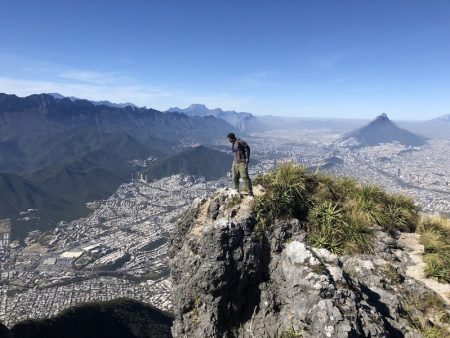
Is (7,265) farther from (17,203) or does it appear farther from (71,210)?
(17,203)

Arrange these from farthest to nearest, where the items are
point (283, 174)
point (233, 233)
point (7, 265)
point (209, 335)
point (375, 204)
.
Answer: point (7, 265) < point (375, 204) < point (283, 174) < point (233, 233) < point (209, 335)

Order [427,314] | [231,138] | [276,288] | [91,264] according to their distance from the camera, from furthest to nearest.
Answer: [91,264], [231,138], [427,314], [276,288]

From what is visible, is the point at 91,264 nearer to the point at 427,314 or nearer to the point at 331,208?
the point at 331,208

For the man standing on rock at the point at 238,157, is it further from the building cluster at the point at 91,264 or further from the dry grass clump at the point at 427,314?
the building cluster at the point at 91,264

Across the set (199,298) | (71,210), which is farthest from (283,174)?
(71,210)

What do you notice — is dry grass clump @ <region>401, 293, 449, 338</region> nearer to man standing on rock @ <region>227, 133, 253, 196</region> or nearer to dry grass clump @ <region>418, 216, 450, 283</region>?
dry grass clump @ <region>418, 216, 450, 283</region>

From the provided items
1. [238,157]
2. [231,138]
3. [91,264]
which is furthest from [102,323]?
[91,264]
